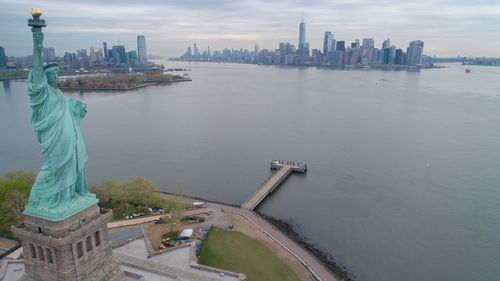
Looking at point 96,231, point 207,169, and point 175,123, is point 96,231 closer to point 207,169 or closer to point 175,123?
point 207,169

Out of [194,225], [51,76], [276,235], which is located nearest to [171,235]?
[194,225]

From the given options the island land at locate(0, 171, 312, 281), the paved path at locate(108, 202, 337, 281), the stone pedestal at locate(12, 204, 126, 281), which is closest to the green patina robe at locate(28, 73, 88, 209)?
the stone pedestal at locate(12, 204, 126, 281)

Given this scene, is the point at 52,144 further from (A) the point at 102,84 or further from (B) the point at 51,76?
(A) the point at 102,84

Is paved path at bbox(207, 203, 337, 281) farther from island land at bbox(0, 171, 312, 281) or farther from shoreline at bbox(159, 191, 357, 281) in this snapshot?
shoreline at bbox(159, 191, 357, 281)

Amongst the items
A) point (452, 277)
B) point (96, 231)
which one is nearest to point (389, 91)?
point (452, 277)

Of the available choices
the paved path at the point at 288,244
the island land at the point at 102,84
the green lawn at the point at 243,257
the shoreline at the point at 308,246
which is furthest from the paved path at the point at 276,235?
the island land at the point at 102,84

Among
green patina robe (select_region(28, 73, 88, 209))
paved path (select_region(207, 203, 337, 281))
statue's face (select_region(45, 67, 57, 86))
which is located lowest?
paved path (select_region(207, 203, 337, 281))
